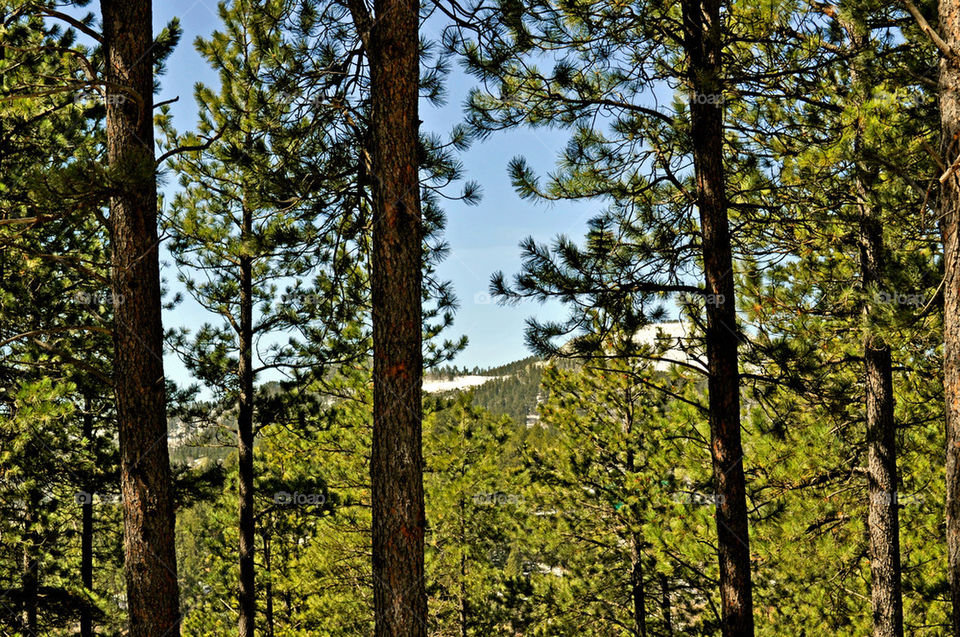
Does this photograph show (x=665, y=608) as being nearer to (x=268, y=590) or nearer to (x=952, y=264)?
(x=268, y=590)

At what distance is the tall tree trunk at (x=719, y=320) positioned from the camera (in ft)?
13.0

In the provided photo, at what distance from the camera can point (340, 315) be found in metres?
4.59

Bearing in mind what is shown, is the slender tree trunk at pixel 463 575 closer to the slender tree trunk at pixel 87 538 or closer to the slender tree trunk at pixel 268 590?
the slender tree trunk at pixel 268 590

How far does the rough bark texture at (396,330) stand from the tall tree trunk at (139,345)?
133 cm

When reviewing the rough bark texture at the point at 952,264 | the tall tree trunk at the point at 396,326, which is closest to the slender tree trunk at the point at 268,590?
the tall tree trunk at the point at 396,326

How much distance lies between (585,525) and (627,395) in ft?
8.58

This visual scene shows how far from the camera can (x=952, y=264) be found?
3.40m

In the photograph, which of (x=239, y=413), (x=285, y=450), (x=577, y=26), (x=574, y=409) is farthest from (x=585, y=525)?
(x=577, y=26)

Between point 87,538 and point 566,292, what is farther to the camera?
point 87,538

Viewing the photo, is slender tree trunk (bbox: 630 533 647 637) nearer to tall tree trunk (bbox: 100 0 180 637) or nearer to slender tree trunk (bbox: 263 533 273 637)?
slender tree trunk (bbox: 263 533 273 637)

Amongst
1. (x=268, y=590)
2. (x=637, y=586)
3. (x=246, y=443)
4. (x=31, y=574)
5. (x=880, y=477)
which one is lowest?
(x=268, y=590)

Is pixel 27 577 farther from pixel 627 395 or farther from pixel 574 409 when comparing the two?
pixel 627 395

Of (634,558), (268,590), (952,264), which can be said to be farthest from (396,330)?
(268,590)

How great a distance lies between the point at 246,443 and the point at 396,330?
16.6ft
